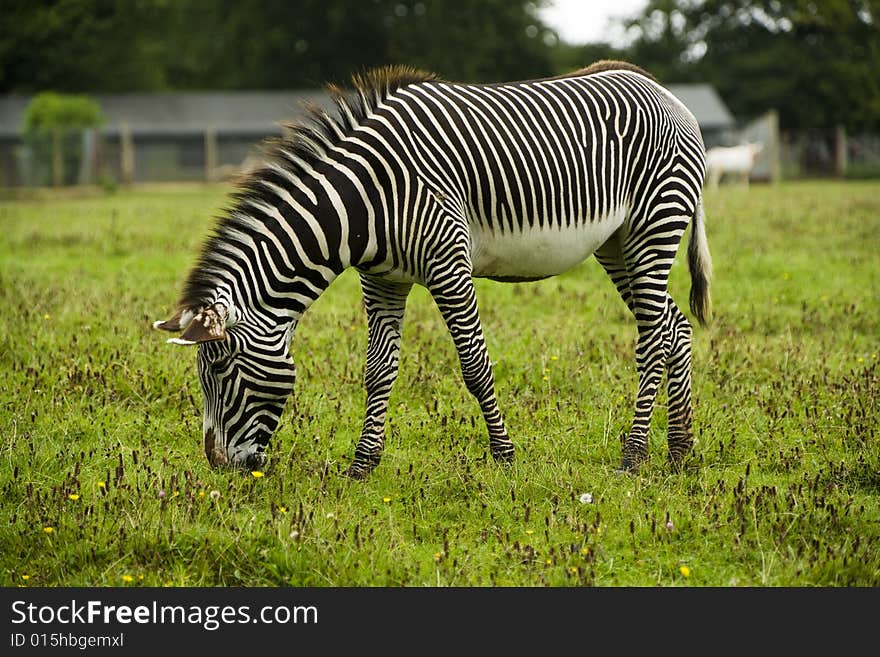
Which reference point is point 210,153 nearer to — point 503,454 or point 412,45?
point 412,45

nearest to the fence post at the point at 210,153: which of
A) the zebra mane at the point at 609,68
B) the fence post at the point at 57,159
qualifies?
the fence post at the point at 57,159

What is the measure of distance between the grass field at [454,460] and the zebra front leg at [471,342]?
0.17 metres

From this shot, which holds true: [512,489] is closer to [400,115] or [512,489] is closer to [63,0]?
[400,115]

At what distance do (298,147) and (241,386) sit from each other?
50.4 inches

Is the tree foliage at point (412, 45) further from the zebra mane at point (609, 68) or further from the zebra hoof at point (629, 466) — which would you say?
the zebra hoof at point (629, 466)

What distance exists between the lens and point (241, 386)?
4941 mm

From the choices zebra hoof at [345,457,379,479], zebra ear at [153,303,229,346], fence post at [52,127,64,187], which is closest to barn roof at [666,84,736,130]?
fence post at [52,127,64,187]

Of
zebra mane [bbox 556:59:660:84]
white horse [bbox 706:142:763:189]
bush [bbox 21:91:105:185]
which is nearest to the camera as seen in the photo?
zebra mane [bbox 556:59:660:84]

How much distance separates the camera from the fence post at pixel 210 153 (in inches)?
1602

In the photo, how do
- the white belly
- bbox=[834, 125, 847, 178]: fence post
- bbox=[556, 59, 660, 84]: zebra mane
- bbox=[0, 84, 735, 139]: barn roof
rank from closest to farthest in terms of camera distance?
the white belly
bbox=[556, 59, 660, 84]: zebra mane
bbox=[834, 125, 847, 178]: fence post
bbox=[0, 84, 735, 139]: barn roof

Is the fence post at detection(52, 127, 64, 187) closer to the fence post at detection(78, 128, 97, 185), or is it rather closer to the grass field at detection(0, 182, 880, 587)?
the fence post at detection(78, 128, 97, 185)

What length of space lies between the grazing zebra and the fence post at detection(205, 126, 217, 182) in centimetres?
3614

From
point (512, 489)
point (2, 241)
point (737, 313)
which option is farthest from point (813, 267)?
point (2, 241)

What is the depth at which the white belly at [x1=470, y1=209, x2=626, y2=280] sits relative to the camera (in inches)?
219
